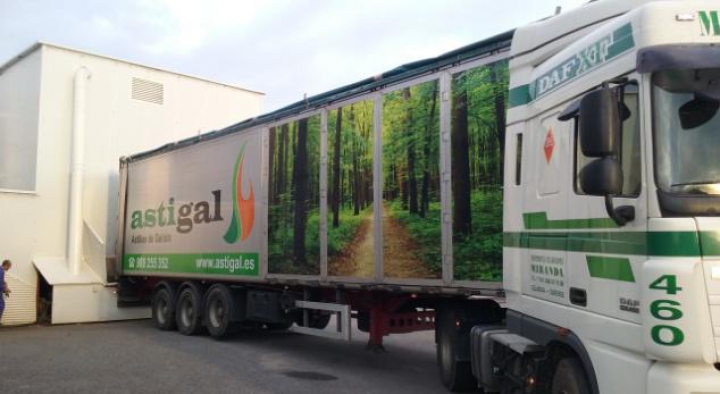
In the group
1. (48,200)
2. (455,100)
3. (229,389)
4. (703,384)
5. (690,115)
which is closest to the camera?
(703,384)

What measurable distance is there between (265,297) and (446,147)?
4694 millimetres

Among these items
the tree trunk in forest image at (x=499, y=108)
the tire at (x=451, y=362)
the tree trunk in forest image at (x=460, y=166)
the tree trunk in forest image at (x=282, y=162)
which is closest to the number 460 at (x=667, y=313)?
the tree trunk in forest image at (x=499, y=108)

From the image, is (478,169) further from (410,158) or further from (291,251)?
(291,251)

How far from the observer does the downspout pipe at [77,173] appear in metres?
14.2

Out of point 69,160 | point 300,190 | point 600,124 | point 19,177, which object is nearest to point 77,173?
point 69,160

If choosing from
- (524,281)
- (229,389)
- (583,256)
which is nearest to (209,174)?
(229,389)

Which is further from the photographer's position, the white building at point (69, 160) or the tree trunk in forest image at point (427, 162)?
the white building at point (69, 160)

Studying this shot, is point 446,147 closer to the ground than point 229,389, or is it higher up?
higher up

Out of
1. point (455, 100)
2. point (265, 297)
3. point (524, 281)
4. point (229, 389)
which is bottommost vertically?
point (229, 389)

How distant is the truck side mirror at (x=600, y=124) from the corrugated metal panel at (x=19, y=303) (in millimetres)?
13520

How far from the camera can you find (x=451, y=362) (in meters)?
6.78

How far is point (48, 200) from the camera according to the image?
1430cm

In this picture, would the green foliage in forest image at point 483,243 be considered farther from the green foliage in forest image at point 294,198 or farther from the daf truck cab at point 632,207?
the green foliage in forest image at point 294,198

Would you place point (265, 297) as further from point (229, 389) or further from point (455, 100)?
point (455, 100)
